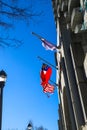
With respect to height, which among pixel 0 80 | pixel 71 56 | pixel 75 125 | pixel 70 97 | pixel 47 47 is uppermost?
pixel 47 47

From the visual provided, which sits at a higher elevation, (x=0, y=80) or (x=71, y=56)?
(x=71, y=56)

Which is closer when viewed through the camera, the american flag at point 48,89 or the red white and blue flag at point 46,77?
the red white and blue flag at point 46,77

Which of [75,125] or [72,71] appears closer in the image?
[75,125]

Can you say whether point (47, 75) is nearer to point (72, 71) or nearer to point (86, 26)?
point (72, 71)

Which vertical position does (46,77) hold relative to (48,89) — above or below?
above

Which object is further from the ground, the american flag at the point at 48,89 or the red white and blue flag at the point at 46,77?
the red white and blue flag at the point at 46,77

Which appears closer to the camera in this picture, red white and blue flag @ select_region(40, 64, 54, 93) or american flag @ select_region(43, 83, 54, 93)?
red white and blue flag @ select_region(40, 64, 54, 93)

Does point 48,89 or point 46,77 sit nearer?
point 46,77

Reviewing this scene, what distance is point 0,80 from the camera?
38.0 ft

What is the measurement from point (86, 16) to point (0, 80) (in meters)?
5.74

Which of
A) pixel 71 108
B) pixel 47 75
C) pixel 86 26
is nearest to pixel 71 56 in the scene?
pixel 71 108

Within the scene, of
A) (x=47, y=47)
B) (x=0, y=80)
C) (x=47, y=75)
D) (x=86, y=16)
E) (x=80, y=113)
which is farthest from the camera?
(x=47, y=75)

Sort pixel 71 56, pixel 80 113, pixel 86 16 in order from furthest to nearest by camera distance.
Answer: pixel 71 56, pixel 80 113, pixel 86 16

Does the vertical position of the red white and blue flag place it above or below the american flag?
above
